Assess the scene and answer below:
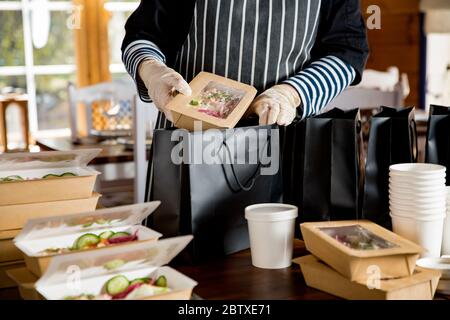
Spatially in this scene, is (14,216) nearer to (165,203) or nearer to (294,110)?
(165,203)

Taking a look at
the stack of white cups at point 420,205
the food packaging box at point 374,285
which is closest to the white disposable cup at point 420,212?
the stack of white cups at point 420,205

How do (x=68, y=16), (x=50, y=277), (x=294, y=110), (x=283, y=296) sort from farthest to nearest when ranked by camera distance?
(x=68, y=16)
(x=294, y=110)
(x=283, y=296)
(x=50, y=277)

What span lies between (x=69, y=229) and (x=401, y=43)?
18.6 feet

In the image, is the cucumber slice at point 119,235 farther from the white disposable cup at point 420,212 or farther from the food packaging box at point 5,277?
the white disposable cup at point 420,212

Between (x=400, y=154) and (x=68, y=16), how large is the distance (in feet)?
16.9

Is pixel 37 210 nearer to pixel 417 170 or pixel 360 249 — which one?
pixel 360 249

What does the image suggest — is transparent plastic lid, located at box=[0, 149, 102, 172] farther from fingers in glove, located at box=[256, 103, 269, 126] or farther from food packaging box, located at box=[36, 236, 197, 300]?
food packaging box, located at box=[36, 236, 197, 300]

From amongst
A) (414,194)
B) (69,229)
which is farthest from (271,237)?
(69,229)

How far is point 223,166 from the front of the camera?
1512 millimetres

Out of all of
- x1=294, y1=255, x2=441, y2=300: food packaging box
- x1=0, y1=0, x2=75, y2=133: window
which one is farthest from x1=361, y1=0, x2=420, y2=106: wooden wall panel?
x1=294, y1=255, x2=441, y2=300: food packaging box

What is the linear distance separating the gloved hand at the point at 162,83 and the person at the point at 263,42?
0.04 ft

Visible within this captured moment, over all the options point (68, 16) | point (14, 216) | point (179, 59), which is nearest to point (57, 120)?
point (68, 16)

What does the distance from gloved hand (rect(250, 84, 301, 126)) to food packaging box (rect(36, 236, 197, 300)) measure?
509 mm

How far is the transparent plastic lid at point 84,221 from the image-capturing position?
121cm
